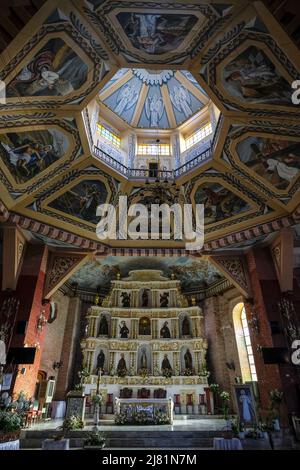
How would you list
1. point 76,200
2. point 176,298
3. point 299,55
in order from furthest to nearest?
point 176,298 → point 76,200 → point 299,55

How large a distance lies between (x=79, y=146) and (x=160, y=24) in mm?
5642

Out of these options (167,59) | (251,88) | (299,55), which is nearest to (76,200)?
(167,59)

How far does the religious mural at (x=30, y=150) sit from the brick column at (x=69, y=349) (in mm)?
11094

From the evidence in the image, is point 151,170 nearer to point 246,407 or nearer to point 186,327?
point 246,407

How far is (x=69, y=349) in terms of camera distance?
60.6 feet

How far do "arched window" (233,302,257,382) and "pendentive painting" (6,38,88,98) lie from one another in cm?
1575

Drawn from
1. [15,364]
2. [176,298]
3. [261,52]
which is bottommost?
[15,364]

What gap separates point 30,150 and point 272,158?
969 centimetres

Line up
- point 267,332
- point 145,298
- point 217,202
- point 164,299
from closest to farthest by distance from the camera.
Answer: point 267,332, point 217,202, point 164,299, point 145,298

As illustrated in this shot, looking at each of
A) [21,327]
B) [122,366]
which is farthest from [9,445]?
[122,366]

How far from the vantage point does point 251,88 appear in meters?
9.06

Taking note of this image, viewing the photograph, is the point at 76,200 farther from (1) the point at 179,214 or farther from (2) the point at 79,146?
(1) the point at 179,214

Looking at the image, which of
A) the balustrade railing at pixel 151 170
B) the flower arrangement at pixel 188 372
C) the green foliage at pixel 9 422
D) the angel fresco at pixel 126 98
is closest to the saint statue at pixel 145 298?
the flower arrangement at pixel 188 372
